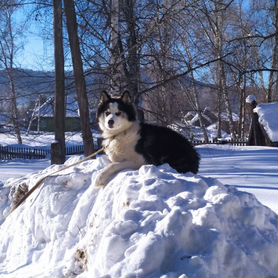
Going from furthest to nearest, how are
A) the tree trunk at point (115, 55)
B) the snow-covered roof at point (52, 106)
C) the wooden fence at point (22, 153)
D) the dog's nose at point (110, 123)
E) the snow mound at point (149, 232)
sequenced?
the wooden fence at point (22, 153)
the snow-covered roof at point (52, 106)
the tree trunk at point (115, 55)
the dog's nose at point (110, 123)
the snow mound at point (149, 232)

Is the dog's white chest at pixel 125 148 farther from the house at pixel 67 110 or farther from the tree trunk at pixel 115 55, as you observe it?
the house at pixel 67 110

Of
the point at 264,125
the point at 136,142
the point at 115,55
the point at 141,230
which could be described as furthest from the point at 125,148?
the point at 264,125

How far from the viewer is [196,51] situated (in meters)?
14.6

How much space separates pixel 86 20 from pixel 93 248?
Answer: 30.8 ft

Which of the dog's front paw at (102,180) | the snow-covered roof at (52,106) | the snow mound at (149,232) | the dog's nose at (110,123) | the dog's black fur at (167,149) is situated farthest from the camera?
the snow-covered roof at (52,106)

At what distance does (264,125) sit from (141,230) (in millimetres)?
18083

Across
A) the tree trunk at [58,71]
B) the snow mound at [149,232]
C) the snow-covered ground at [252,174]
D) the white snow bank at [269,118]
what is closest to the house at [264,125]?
the white snow bank at [269,118]

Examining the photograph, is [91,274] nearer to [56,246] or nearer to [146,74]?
[56,246]

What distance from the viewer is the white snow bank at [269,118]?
2023 centimetres

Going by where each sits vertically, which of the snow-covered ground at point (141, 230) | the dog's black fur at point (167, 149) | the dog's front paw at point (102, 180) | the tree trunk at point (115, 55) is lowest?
the snow-covered ground at point (141, 230)

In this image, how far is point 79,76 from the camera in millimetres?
10773

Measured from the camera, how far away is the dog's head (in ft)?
19.2

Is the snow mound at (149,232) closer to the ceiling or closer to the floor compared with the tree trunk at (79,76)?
closer to the floor

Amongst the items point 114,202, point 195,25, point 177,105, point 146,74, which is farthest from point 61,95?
point 114,202
